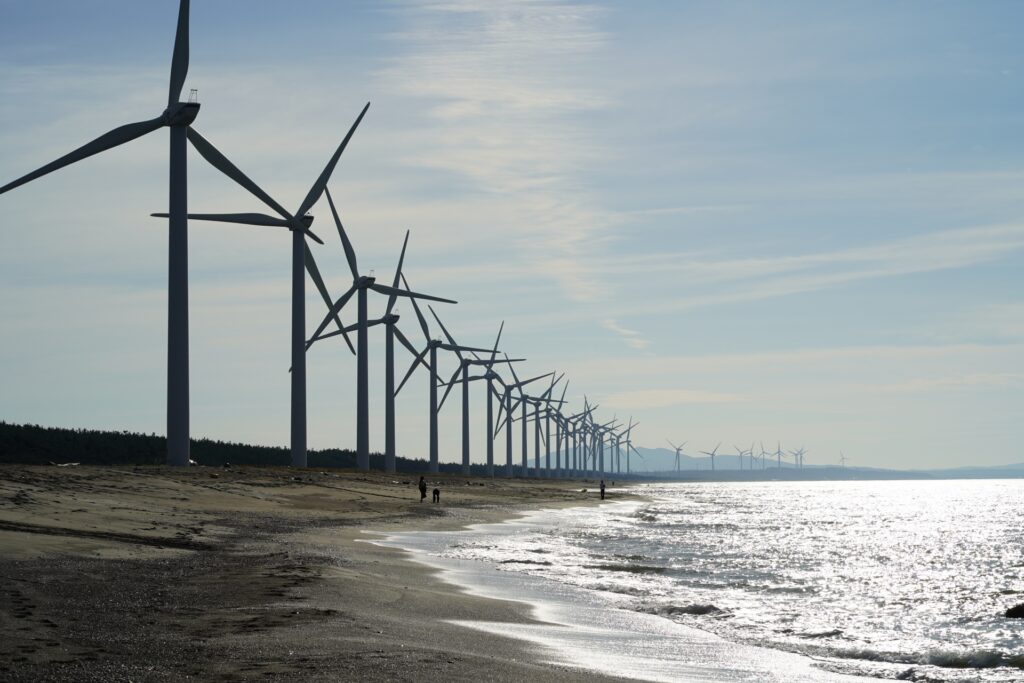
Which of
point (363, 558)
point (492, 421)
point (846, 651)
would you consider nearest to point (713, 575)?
point (363, 558)

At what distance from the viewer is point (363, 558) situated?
2794 centimetres

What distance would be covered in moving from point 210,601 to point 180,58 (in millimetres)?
46489

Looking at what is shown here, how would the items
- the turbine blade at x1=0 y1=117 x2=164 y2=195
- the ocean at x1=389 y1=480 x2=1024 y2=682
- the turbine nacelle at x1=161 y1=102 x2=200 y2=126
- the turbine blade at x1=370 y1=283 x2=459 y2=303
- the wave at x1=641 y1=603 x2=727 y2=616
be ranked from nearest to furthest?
the ocean at x1=389 y1=480 x2=1024 y2=682
the wave at x1=641 y1=603 x2=727 y2=616
the turbine blade at x1=0 y1=117 x2=164 y2=195
the turbine nacelle at x1=161 y1=102 x2=200 y2=126
the turbine blade at x1=370 y1=283 x2=459 y2=303

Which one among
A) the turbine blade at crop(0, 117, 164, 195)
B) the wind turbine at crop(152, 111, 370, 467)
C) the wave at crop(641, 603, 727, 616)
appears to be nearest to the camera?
the wave at crop(641, 603, 727, 616)

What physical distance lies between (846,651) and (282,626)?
10058mm

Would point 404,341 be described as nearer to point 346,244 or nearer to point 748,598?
point 346,244

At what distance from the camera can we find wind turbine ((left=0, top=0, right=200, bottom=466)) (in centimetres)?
5062

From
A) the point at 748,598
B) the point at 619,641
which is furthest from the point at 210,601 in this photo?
the point at 748,598

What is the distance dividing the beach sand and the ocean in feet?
5.97

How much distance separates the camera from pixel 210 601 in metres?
16.6

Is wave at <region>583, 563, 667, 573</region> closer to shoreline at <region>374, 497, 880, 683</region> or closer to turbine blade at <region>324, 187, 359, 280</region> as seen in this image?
shoreline at <region>374, 497, 880, 683</region>

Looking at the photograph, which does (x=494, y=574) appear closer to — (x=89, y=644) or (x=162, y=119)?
(x=89, y=644)

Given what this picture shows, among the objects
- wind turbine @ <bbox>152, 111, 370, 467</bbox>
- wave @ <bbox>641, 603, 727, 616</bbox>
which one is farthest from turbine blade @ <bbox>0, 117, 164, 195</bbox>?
wave @ <bbox>641, 603, 727, 616</bbox>

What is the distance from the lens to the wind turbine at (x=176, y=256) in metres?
50.6
